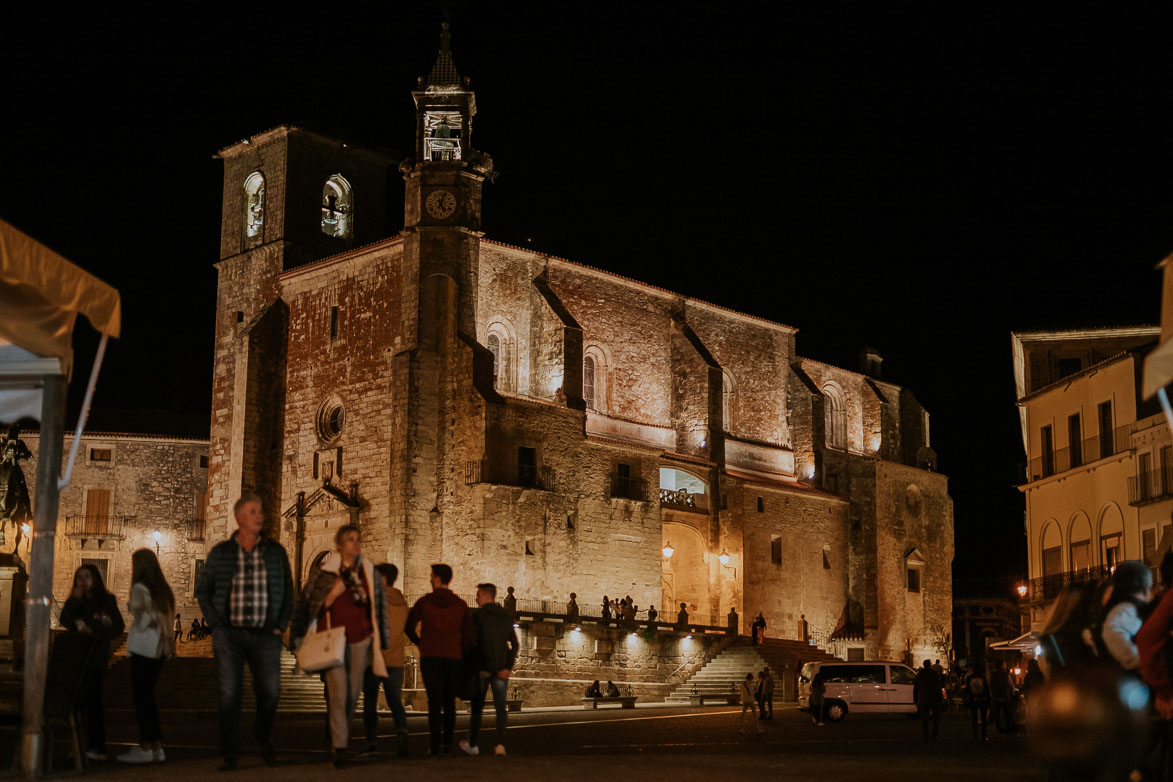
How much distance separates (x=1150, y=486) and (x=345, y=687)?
1103 inches

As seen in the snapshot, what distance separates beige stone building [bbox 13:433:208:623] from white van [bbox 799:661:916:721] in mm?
25565

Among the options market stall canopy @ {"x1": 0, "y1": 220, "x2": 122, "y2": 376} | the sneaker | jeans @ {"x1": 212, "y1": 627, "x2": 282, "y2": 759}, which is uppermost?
market stall canopy @ {"x1": 0, "y1": 220, "x2": 122, "y2": 376}

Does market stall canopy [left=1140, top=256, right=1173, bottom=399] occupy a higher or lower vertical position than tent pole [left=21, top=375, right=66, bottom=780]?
higher

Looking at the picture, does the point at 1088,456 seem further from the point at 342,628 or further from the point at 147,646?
the point at 147,646

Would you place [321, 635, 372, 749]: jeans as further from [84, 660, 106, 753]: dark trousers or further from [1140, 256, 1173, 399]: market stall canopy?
[1140, 256, 1173, 399]: market stall canopy

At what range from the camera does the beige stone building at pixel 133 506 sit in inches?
→ 1941

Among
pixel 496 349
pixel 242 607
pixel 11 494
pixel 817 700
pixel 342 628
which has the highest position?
pixel 496 349

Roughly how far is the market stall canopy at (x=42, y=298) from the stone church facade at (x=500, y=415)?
2770 centimetres

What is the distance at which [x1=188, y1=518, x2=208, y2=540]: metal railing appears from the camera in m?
50.0

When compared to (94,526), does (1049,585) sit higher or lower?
lower

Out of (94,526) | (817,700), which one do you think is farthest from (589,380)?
(817,700)

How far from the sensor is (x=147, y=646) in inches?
429

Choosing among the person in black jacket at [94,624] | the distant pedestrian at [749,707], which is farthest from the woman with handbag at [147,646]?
the distant pedestrian at [749,707]

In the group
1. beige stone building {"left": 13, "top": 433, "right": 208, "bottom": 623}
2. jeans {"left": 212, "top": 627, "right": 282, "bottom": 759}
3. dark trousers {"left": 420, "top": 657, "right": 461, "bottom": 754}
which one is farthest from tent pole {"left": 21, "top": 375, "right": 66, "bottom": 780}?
beige stone building {"left": 13, "top": 433, "right": 208, "bottom": 623}
